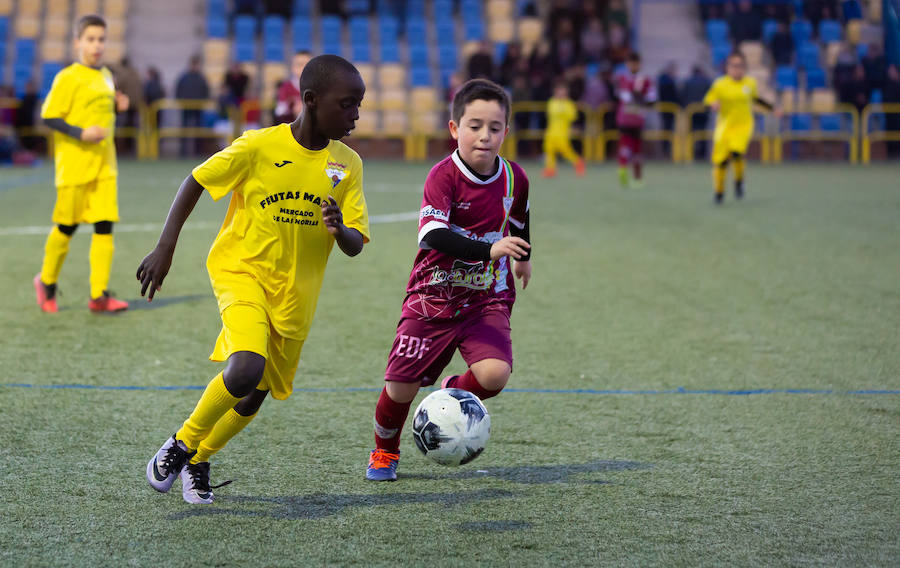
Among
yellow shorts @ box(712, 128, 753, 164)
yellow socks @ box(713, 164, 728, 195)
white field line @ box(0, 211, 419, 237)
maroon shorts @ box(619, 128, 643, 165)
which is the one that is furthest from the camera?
maroon shorts @ box(619, 128, 643, 165)

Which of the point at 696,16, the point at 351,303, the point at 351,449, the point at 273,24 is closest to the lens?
the point at 351,449

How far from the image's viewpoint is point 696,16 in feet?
99.8

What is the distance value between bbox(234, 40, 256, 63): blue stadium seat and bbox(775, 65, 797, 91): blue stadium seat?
1239cm

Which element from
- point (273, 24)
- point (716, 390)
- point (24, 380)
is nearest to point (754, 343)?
point (716, 390)

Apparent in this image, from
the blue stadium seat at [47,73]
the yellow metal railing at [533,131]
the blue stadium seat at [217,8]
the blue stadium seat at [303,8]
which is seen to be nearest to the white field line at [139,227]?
the yellow metal railing at [533,131]

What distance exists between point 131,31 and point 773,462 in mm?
26402

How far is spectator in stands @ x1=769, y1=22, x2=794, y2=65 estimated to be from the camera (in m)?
27.5

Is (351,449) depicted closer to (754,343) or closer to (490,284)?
(490,284)

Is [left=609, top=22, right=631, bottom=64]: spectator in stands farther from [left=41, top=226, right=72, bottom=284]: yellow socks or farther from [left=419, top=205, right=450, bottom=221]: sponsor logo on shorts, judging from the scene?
[left=419, top=205, right=450, bottom=221]: sponsor logo on shorts

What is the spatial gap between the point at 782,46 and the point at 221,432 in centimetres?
2572

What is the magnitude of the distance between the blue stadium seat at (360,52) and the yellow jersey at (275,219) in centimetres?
2427

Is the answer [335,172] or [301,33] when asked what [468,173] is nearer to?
[335,172]

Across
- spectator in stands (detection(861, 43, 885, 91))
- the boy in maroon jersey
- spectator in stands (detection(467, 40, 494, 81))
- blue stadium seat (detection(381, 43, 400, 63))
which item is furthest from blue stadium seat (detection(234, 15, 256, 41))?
the boy in maroon jersey

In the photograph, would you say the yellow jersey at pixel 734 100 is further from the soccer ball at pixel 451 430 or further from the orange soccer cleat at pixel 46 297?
the soccer ball at pixel 451 430
